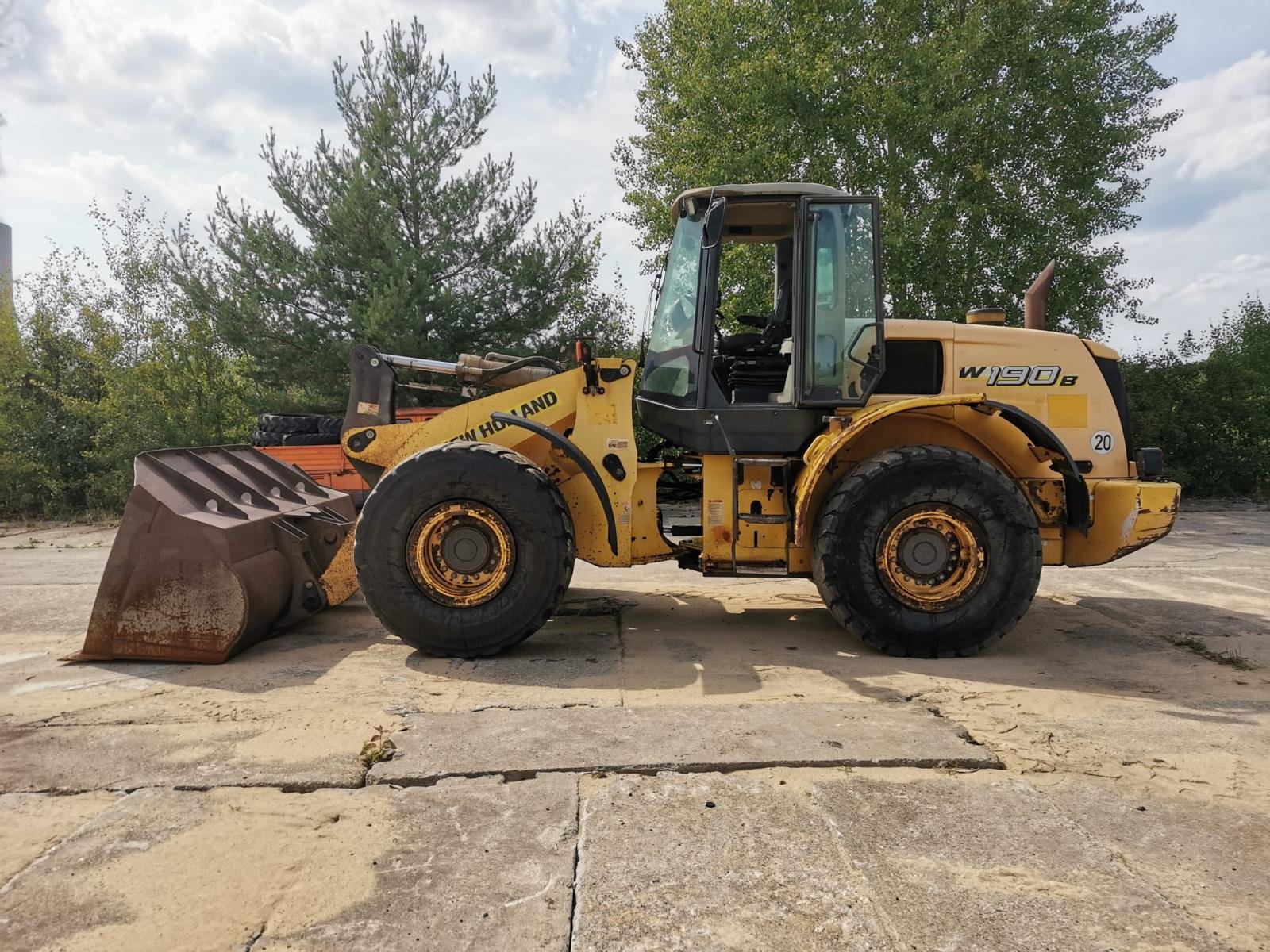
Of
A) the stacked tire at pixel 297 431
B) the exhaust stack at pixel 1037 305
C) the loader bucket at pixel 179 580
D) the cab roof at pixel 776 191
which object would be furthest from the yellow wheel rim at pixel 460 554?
the stacked tire at pixel 297 431

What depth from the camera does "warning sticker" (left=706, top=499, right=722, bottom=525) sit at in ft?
18.5

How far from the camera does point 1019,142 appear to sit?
617 inches

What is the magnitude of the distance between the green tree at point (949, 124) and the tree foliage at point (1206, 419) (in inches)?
64.1

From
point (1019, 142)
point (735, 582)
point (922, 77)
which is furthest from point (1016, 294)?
point (735, 582)

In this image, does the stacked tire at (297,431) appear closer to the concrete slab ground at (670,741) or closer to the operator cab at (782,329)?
the operator cab at (782,329)

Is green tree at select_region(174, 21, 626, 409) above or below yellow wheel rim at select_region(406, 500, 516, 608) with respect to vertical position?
above

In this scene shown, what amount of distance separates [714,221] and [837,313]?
96 cm

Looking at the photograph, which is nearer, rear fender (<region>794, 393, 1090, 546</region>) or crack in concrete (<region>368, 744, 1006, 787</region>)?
crack in concrete (<region>368, 744, 1006, 787</region>)

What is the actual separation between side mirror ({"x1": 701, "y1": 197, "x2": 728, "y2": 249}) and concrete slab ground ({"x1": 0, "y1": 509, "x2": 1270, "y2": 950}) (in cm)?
255

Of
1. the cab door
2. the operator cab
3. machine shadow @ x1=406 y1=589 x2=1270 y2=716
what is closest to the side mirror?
the operator cab

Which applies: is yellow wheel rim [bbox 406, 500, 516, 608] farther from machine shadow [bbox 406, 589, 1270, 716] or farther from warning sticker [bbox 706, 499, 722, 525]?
warning sticker [bbox 706, 499, 722, 525]

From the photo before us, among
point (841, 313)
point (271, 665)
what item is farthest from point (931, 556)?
point (271, 665)

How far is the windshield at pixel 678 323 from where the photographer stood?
5.78 m

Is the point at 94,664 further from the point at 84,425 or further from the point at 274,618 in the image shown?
the point at 84,425
